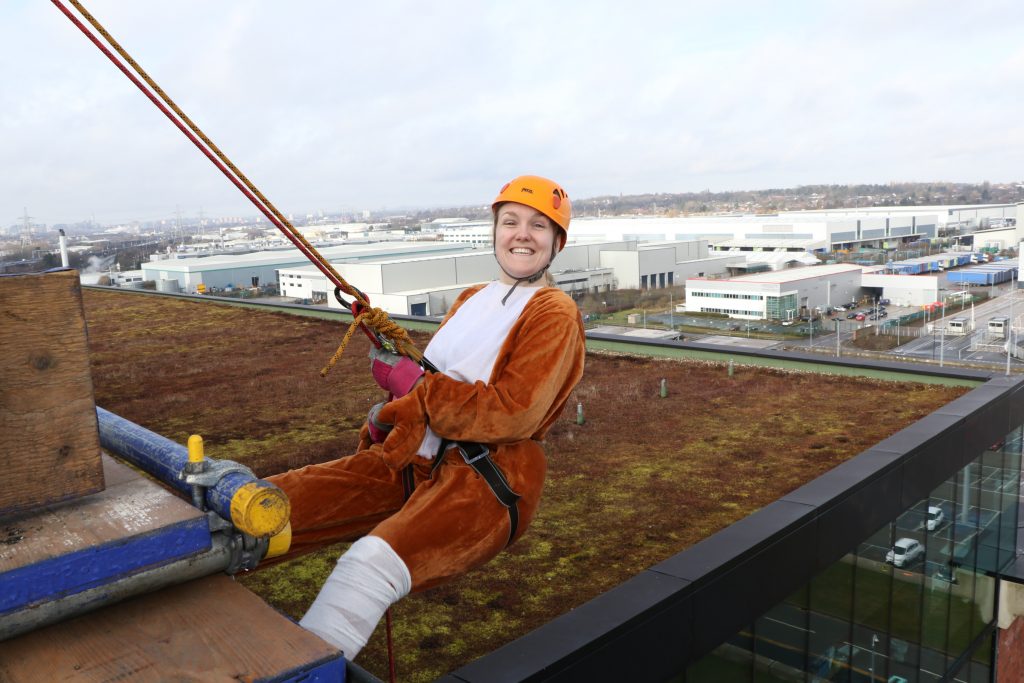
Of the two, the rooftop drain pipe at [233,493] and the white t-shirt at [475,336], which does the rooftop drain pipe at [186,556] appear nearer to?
the rooftop drain pipe at [233,493]

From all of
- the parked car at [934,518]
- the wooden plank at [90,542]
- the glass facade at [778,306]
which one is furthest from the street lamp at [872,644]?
the glass facade at [778,306]

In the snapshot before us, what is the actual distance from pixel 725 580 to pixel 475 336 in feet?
5.77

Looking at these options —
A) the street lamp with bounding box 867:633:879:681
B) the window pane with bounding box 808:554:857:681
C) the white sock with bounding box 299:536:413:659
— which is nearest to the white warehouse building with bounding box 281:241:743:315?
the street lamp with bounding box 867:633:879:681

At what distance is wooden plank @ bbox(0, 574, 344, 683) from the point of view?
50.4 inches

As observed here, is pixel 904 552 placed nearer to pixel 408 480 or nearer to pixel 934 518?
pixel 934 518

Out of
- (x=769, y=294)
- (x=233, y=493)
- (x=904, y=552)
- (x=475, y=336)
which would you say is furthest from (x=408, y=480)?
(x=769, y=294)

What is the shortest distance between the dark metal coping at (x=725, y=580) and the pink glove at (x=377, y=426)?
0.87 meters

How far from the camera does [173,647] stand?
1.36 metres

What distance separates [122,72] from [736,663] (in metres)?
3.61

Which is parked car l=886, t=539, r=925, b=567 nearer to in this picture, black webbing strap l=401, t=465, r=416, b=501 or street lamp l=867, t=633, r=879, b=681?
street lamp l=867, t=633, r=879, b=681

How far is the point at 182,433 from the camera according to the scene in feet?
21.4

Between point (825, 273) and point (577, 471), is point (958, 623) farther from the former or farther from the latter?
point (825, 273)

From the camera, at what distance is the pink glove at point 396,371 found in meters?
2.49

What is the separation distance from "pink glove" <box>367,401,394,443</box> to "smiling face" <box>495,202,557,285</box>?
722 millimetres
